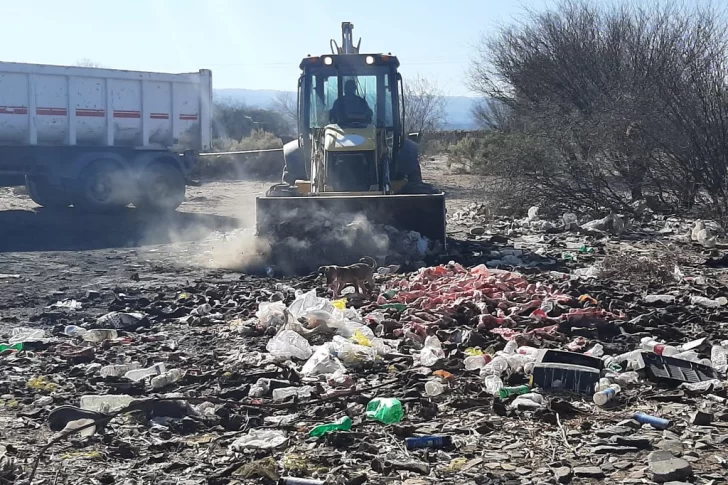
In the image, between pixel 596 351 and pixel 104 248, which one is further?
pixel 104 248

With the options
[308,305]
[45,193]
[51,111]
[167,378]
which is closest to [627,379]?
[308,305]

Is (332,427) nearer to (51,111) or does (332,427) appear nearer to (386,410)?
(386,410)

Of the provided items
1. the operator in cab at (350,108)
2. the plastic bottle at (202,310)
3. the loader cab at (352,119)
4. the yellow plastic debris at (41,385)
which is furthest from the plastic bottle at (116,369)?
the operator in cab at (350,108)

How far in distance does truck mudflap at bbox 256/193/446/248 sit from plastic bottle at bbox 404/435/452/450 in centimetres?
644

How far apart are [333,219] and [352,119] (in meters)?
2.17

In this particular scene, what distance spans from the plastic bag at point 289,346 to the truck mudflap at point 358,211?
4.29 meters

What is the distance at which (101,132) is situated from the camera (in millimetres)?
18062

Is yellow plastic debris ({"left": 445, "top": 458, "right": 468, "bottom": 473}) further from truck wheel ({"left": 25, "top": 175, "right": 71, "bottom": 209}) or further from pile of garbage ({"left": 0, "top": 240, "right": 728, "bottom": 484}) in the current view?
truck wheel ({"left": 25, "top": 175, "right": 71, "bottom": 209})

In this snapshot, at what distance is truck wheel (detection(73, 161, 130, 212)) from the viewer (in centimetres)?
1777

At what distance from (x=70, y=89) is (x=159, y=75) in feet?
6.62

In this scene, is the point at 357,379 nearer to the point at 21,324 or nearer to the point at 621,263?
the point at 21,324

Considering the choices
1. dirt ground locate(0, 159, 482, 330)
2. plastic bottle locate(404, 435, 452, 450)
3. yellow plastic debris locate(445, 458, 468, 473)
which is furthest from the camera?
dirt ground locate(0, 159, 482, 330)

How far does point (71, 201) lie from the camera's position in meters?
18.2

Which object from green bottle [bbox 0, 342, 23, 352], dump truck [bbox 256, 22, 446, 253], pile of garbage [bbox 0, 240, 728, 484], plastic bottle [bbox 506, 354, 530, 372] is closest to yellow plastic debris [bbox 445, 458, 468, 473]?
pile of garbage [bbox 0, 240, 728, 484]
